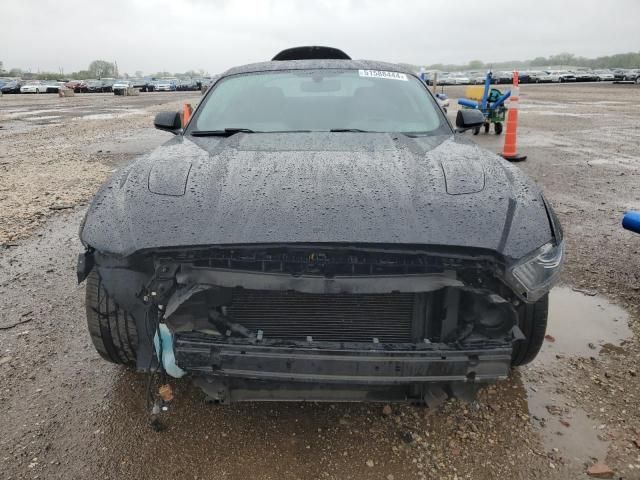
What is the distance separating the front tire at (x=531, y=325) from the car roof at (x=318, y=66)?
6.84 ft

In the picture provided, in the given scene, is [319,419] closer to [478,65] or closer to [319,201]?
[319,201]

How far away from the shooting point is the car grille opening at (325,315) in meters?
1.86

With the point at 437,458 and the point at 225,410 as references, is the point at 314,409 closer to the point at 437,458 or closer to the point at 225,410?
the point at 225,410

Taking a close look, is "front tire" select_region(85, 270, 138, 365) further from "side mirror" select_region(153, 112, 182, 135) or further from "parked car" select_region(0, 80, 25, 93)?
"parked car" select_region(0, 80, 25, 93)

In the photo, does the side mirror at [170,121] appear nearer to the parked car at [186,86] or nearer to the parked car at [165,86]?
the parked car at [165,86]

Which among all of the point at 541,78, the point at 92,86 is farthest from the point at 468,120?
the point at 541,78

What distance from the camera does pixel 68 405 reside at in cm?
226

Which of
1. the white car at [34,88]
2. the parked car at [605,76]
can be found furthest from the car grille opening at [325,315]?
the parked car at [605,76]

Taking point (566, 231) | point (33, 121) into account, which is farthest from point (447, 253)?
point (33, 121)

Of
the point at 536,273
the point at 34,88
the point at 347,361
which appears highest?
the point at 34,88

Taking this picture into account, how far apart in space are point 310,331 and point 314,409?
0.54 meters

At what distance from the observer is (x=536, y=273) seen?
171cm

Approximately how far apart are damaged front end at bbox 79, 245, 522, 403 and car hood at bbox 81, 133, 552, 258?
0.22 feet

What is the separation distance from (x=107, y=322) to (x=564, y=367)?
2.35 meters
